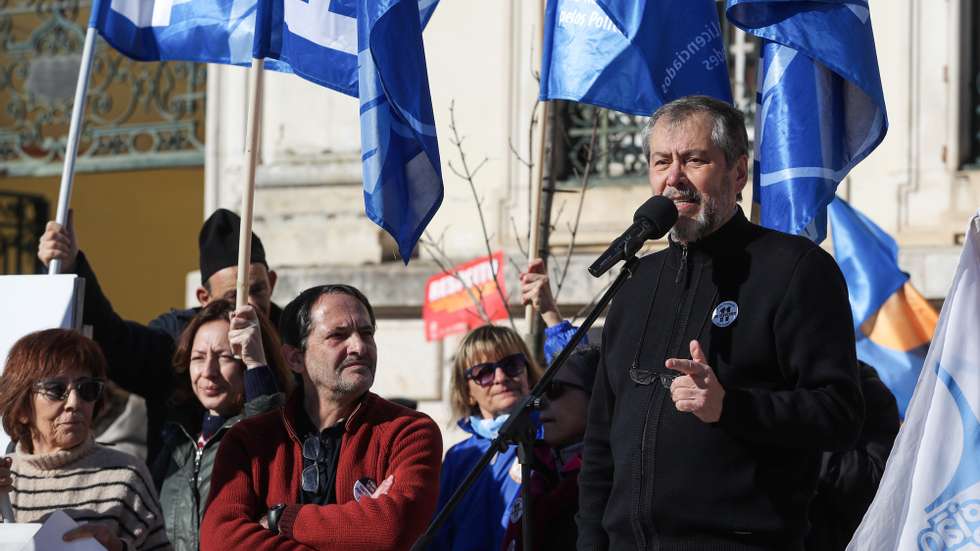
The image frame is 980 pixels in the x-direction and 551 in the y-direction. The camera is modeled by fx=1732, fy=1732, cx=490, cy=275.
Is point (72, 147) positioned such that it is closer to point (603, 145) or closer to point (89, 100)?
point (603, 145)

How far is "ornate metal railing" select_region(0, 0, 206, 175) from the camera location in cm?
1280

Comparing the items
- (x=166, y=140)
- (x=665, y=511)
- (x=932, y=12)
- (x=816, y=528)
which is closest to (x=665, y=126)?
(x=665, y=511)

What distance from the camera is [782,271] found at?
3.76 m

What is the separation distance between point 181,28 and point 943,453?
329cm

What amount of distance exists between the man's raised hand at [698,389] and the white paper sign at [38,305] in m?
2.46

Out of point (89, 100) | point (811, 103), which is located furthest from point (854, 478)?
point (89, 100)

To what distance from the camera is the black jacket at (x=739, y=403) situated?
3623 mm

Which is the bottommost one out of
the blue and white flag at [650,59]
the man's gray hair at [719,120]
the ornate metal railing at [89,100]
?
the man's gray hair at [719,120]

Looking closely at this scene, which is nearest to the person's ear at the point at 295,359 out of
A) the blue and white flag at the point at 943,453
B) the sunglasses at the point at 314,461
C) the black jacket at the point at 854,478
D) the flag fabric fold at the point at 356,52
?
the sunglasses at the point at 314,461

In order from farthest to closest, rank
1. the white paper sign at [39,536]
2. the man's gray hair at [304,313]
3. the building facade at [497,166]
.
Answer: the building facade at [497,166] → the man's gray hair at [304,313] → the white paper sign at [39,536]

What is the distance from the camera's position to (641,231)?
3.67m

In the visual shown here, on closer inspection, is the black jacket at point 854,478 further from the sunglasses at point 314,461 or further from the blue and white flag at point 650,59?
the sunglasses at point 314,461

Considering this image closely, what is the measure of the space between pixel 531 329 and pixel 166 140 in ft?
26.7

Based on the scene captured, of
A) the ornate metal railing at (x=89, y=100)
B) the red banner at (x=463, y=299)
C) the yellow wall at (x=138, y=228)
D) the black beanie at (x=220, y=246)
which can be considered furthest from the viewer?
the yellow wall at (x=138, y=228)
